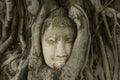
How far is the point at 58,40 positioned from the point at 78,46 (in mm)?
149

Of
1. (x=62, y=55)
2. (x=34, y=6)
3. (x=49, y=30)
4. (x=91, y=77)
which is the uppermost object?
(x=34, y=6)

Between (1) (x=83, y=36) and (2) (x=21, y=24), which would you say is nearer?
(1) (x=83, y=36)

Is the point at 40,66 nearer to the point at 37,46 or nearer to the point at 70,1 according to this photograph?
the point at 37,46

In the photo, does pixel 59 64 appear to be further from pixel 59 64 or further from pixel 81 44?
pixel 81 44

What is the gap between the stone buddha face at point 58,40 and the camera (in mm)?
2723

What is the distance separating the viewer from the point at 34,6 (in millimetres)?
2869

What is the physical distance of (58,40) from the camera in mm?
2730

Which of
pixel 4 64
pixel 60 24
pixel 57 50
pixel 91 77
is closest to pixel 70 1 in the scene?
pixel 60 24

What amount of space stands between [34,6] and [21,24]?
38 centimetres

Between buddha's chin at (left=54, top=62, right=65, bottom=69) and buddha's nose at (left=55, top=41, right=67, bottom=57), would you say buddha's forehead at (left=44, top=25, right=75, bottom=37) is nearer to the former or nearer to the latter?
buddha's nose at (left=55, top=41, right=67, bottom=57)

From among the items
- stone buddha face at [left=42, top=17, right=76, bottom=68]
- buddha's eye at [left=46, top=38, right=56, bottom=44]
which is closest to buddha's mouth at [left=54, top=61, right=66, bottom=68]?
stone buddha face at [left=42, top=17, right=76, bottom=68]

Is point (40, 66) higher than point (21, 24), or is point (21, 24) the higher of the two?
point (21, 24)

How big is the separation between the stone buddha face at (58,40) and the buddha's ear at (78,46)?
0.17 ft

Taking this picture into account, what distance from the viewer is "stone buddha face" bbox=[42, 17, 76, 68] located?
8.93ft
